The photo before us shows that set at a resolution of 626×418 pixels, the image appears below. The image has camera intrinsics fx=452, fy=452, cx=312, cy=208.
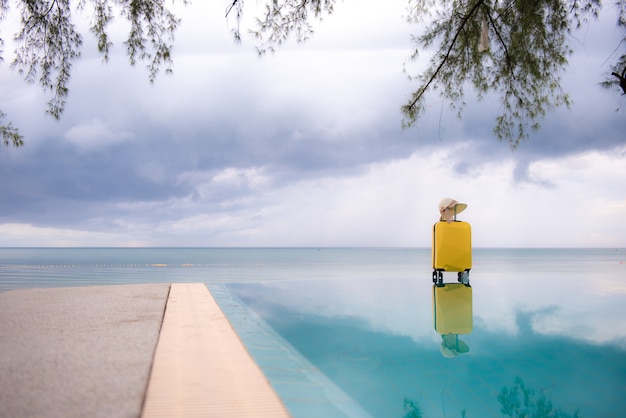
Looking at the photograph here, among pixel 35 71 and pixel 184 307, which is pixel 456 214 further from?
pixel 35 71

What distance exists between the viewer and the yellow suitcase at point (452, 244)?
5039 mm

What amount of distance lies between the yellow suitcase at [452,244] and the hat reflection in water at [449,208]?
108 mm

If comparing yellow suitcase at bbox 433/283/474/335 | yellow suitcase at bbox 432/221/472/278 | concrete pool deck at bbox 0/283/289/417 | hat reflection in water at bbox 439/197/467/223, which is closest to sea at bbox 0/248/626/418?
yellow suitcase at bbox 433/283/474/335

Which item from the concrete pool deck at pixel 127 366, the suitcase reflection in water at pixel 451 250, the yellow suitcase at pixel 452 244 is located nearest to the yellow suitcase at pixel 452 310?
the suitcase reflection in water at pixel 451 250

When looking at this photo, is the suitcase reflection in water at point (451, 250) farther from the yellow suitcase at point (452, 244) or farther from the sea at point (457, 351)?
the sea at point (457, 351)

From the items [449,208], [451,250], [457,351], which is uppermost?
[449,208]

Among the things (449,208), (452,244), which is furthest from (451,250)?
(449,208)

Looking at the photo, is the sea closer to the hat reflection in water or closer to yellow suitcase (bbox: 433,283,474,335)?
yellow suitcase (bbox: 433,283,474,335)

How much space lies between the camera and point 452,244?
16.6 feet

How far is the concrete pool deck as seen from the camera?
1290mm

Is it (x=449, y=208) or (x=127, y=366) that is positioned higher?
(x=449, y=208)

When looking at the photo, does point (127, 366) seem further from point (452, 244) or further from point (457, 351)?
point (452, 244)

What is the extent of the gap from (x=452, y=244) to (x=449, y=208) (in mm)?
405

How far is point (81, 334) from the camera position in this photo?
2.26 meters
